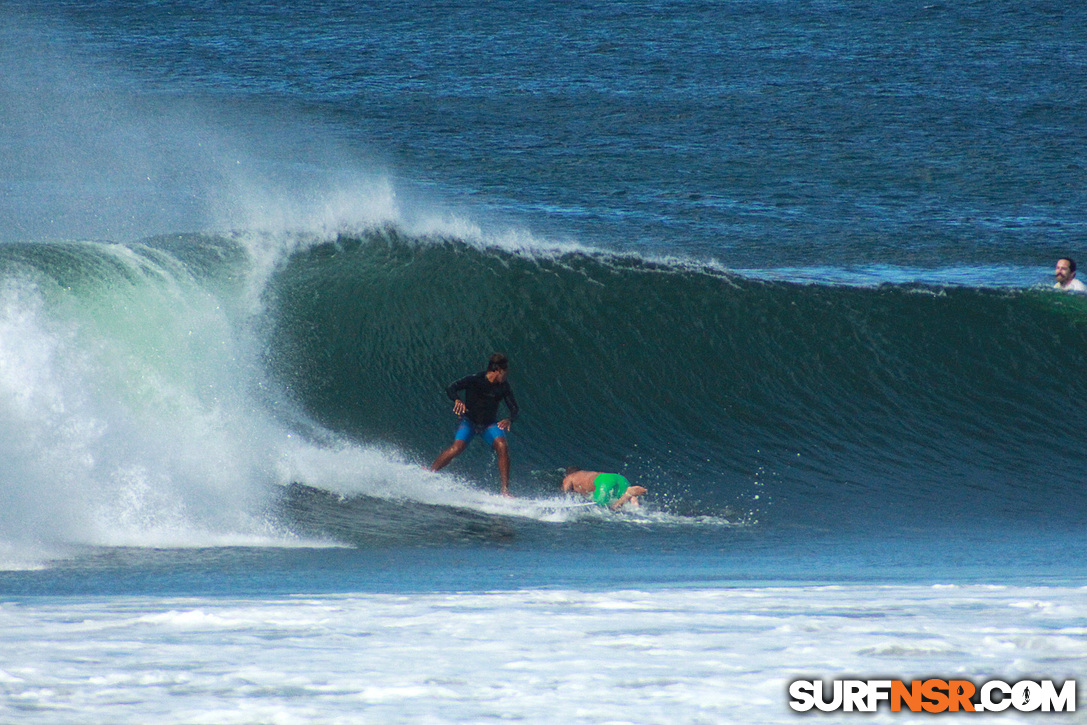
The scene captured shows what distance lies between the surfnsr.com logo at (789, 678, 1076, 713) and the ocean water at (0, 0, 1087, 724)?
0.07 meters

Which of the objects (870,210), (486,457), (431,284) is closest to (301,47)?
(870,210)

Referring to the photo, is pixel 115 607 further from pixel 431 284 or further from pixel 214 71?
pixel 214 71

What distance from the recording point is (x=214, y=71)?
3778 centimetres

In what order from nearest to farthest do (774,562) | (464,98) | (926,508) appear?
(774,562), (926,508), (464,98)

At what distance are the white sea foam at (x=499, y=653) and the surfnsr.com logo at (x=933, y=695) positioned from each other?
0.06 meters

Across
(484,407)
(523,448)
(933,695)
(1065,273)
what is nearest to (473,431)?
(484,407)

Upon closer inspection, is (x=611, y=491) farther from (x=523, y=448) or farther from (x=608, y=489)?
(x=523, y=448)

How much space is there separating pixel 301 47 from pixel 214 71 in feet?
12.2

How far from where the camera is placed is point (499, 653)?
3.67 meters

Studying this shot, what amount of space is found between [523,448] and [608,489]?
6.19ft

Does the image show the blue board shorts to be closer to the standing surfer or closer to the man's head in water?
the standing surfer

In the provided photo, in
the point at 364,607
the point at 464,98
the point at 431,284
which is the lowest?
the point at 364,607

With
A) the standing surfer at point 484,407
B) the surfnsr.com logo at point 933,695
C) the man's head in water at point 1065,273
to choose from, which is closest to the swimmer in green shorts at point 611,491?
A: the standing surfer at point 484,407

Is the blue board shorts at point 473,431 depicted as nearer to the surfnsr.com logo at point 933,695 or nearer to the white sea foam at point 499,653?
the white sea foam at point 499,653
